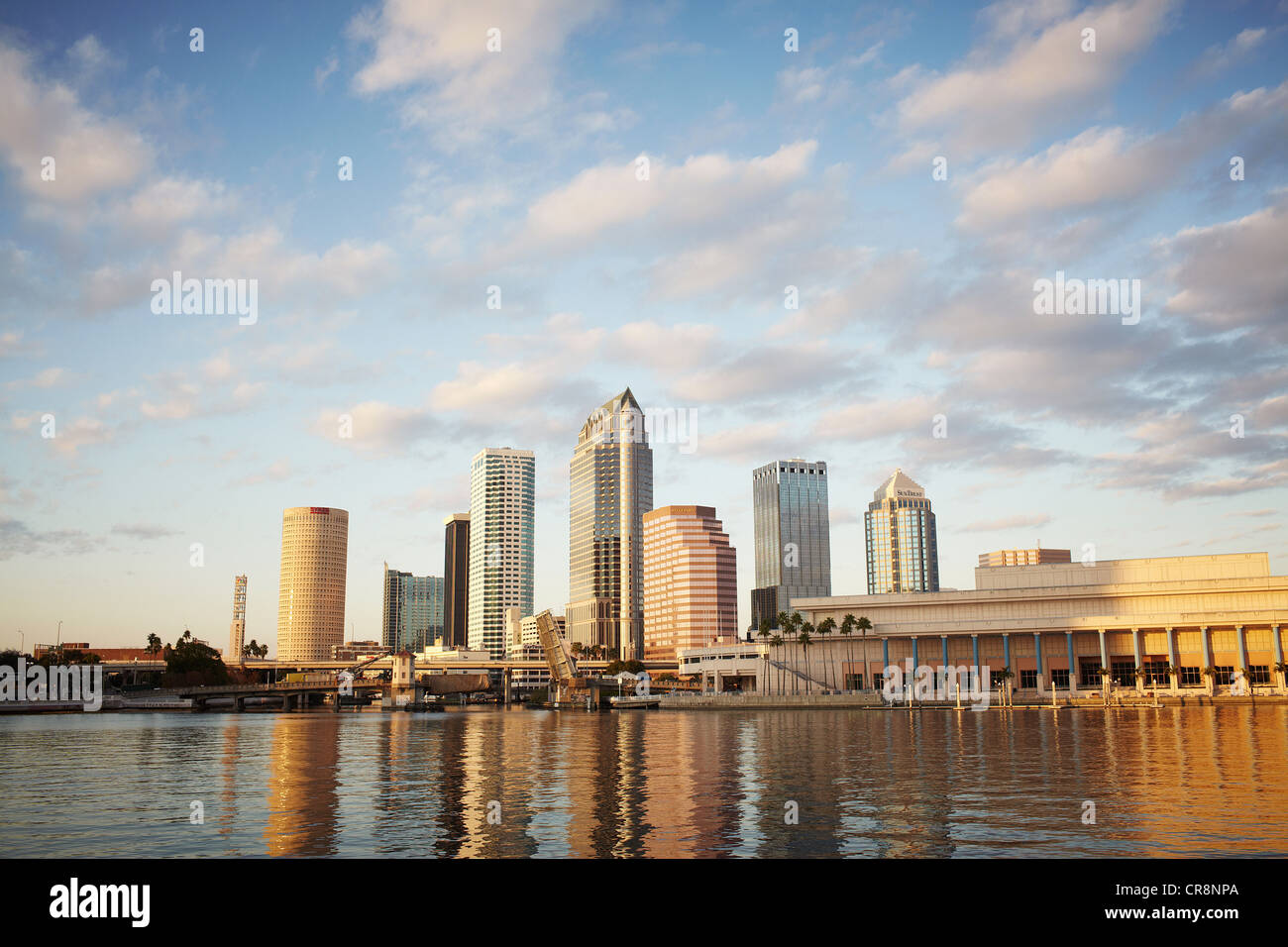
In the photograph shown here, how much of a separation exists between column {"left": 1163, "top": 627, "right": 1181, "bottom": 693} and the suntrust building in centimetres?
31

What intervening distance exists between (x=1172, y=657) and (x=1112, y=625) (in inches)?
433

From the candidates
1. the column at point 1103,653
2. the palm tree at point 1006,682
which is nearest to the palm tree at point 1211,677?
the column at point 1103,653

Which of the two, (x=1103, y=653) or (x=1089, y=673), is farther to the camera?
(x=1089, y=673)

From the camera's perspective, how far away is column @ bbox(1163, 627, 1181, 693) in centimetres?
16950

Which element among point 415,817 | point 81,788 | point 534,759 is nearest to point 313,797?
point 415,817

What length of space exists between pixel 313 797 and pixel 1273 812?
41.7 metres

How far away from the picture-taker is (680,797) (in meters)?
44.8

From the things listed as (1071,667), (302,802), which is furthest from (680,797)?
(1071,667)

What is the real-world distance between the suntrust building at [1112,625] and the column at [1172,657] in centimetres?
31

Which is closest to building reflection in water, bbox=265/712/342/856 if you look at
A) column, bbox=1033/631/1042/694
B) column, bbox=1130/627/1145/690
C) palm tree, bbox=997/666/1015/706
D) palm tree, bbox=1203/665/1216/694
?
palm tree, bbox=997/666/1015/706

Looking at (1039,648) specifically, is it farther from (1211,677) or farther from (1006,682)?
(1211,677)
